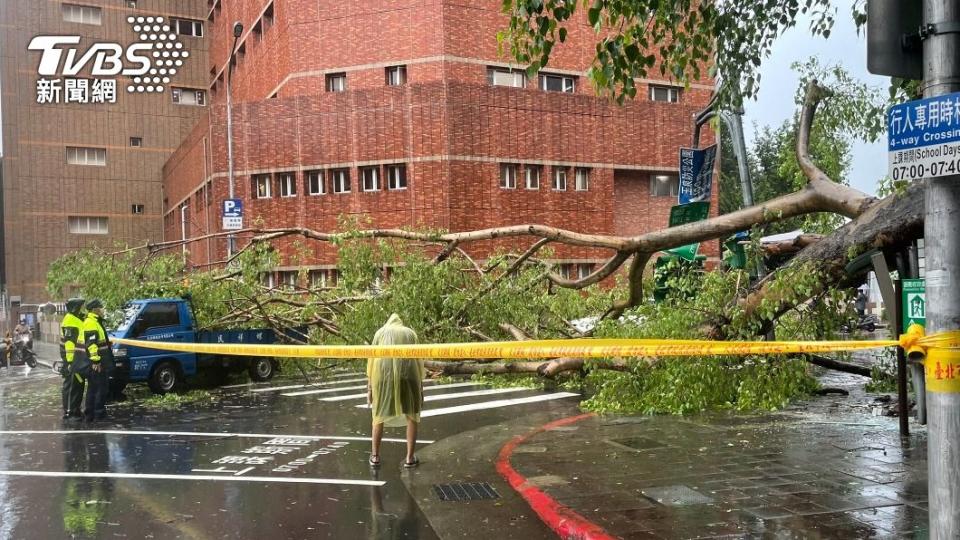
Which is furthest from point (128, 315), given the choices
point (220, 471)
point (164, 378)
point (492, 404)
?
point (220, 471)

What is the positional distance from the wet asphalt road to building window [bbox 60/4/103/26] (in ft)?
142

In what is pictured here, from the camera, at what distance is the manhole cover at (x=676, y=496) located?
602 centimetres

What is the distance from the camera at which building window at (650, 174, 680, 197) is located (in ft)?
117

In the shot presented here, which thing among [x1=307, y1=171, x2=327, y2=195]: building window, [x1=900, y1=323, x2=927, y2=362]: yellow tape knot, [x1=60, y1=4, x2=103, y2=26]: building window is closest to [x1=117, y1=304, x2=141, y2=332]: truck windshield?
[x1=900, y1=323, x2=927, y2=362]: yellow tape knot

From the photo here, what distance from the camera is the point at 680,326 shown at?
10375 mm

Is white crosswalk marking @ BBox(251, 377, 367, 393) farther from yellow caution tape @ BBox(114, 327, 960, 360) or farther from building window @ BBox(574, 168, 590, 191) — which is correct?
building window @ BBox(574, 168, 590, 191)

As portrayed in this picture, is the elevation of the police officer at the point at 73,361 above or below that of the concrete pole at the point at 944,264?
below

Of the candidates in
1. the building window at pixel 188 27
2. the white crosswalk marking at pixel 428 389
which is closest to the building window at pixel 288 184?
the white crosswalk marking at pixel 428 389

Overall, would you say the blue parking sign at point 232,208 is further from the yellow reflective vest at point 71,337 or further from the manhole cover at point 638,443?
the manhole cover at point 638,443

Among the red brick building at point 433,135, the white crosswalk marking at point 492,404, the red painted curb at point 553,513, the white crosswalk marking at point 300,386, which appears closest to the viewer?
the red painted curb at point 553,513

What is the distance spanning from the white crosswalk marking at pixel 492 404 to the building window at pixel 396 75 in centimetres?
2178

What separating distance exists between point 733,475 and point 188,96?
52103 mm

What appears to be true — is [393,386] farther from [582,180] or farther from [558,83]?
[558,83]

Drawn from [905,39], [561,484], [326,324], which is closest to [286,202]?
[326,324]
